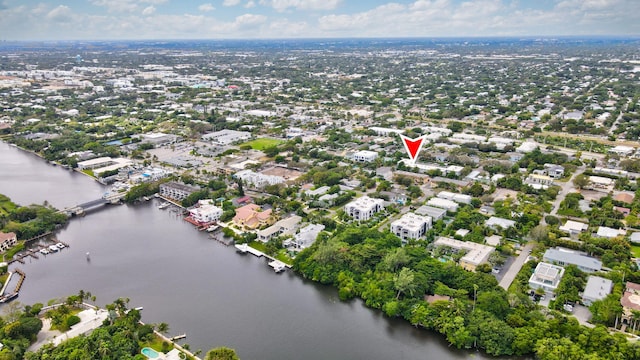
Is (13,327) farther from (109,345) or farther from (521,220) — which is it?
(521,220)

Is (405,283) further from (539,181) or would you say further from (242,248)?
(539,181)

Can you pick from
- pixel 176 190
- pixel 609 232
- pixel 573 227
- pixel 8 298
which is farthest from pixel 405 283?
pixel 176 190

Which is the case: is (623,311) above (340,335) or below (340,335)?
above

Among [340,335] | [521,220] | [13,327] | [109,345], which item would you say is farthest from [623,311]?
[13,327]

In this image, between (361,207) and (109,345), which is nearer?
(109,345)

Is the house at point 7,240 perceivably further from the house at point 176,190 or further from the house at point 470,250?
the house at point 470,250
